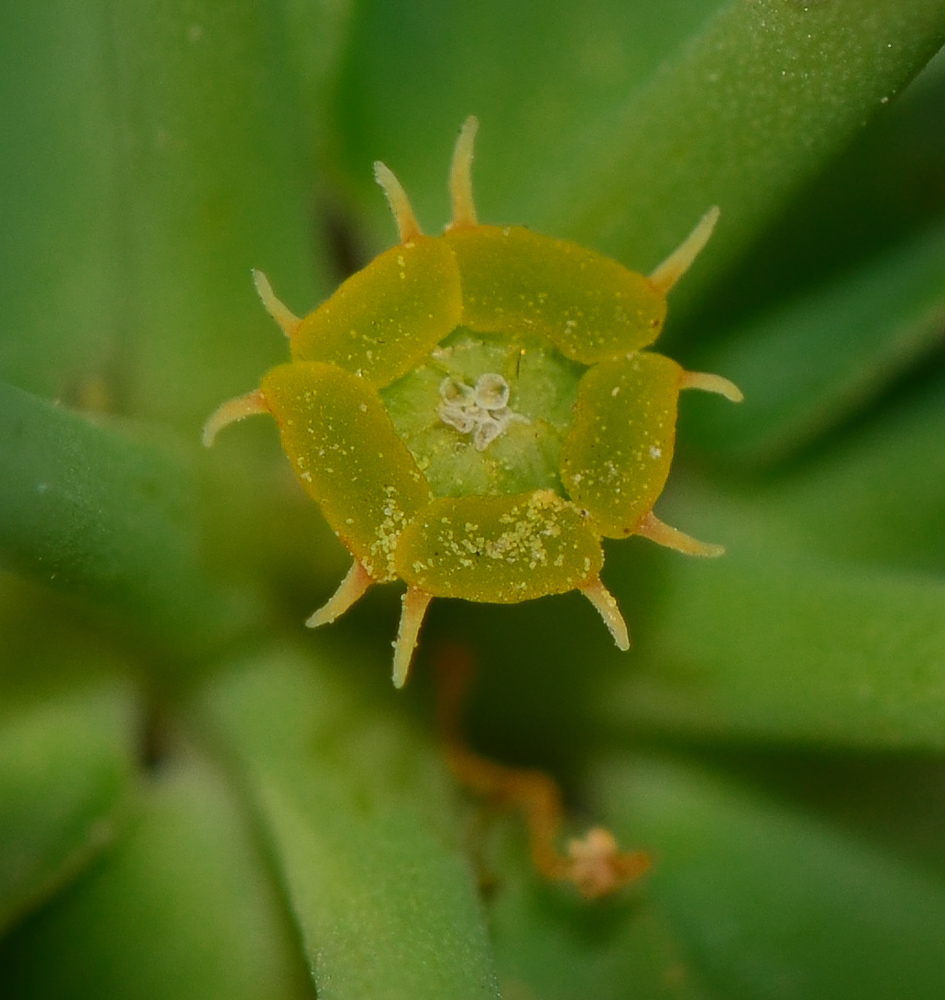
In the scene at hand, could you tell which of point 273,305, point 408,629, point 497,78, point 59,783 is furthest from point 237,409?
point 497,78

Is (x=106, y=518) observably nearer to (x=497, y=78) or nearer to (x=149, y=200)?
(x=149, y=200)

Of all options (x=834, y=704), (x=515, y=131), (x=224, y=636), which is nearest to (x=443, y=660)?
(x=224, y=636)

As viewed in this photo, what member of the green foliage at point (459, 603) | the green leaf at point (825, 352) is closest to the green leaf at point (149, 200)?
the green foliage at point (459, 603)

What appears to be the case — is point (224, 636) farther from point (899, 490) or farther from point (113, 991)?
point (899, 490)

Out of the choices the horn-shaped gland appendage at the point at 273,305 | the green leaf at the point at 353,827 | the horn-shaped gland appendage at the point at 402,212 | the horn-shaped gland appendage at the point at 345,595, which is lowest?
the green leaf at the point at 353,827

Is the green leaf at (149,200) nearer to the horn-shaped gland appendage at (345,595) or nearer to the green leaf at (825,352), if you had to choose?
the horn-shaped gland appendage at (345,595)

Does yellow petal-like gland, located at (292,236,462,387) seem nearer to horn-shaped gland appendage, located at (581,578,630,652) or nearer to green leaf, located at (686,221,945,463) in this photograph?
horn-shaped gland appendage, located at (581,578,630,652)
